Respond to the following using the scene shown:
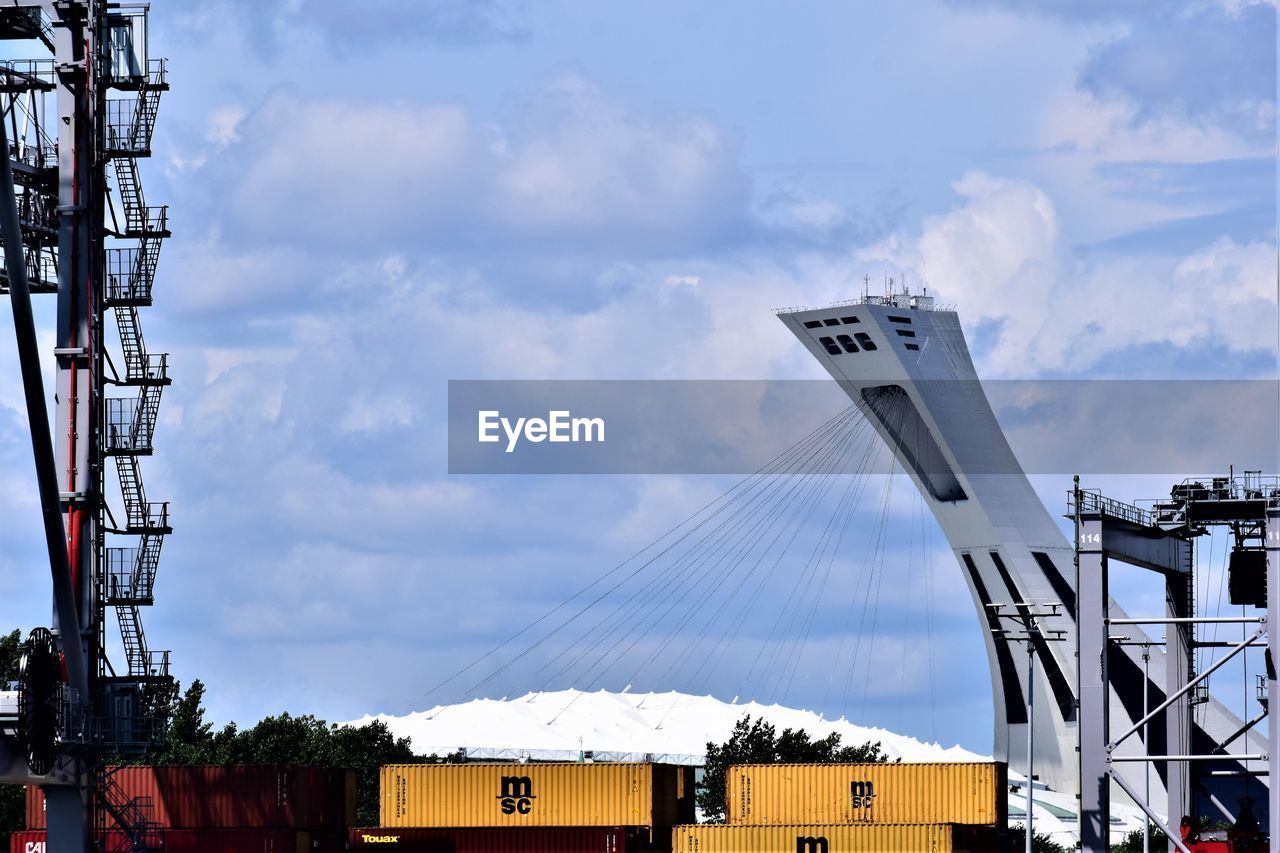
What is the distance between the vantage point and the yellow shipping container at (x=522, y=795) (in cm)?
7169

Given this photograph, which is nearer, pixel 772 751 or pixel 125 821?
pixel 125 821

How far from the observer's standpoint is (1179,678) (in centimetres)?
7962

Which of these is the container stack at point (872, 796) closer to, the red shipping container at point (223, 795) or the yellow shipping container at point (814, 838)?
the yellow shipping container at point (814, 838)

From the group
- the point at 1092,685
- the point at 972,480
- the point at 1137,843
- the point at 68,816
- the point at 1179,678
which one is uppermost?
the point at 972,480

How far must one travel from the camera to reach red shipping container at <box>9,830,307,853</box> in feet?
224

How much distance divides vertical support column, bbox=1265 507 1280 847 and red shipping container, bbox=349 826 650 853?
69.4ft

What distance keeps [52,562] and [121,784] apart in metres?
13.0

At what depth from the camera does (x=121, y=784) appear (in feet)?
235

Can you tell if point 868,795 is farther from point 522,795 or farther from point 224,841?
point 224,841

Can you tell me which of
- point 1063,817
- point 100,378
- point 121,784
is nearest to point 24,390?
point 100,378

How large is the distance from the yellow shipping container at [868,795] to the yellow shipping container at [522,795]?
458 centimetres

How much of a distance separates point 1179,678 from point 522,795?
1032 inches

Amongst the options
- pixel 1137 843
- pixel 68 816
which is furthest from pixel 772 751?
pixel 68 816

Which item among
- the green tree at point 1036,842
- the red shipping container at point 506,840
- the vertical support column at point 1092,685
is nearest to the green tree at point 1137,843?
the green tree at point 1036,842
